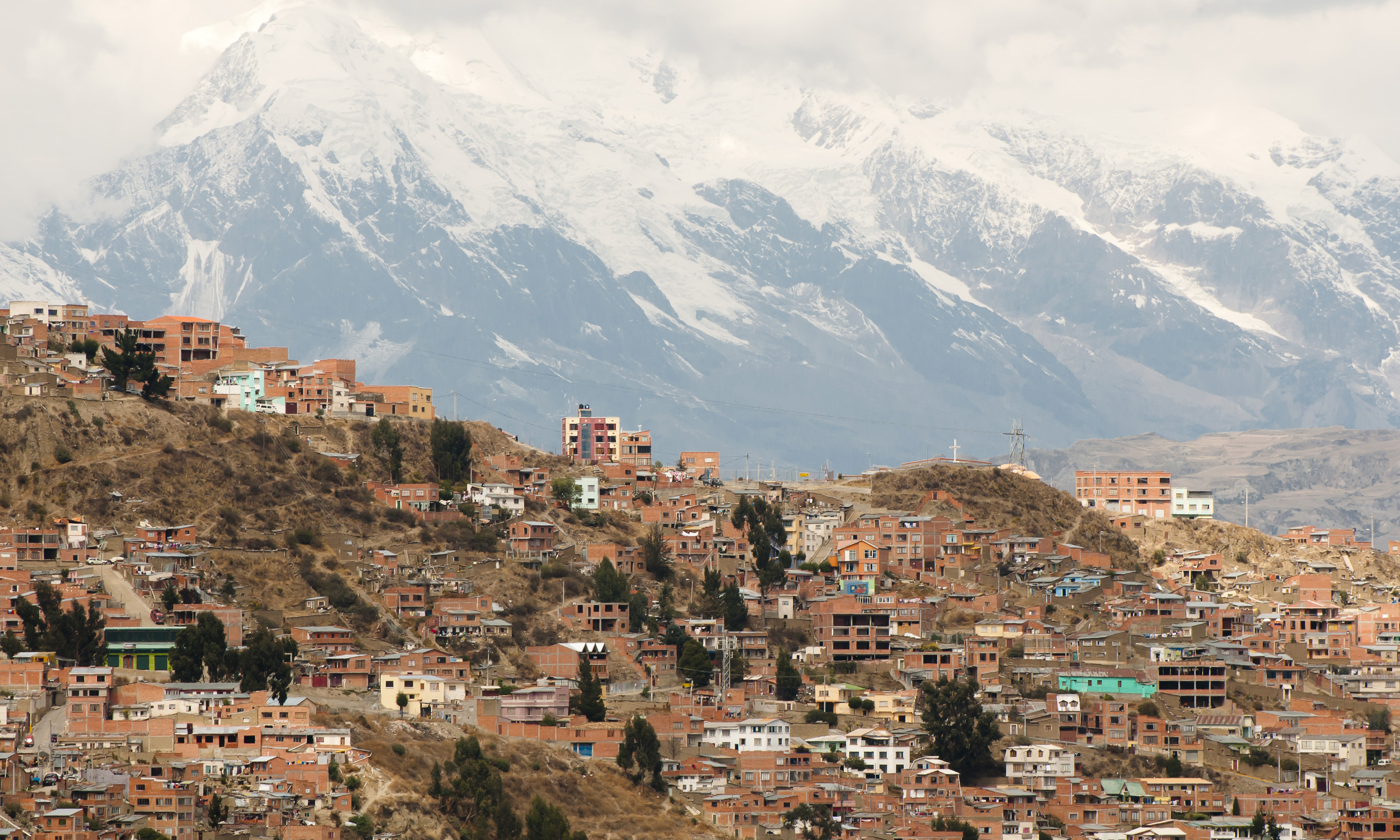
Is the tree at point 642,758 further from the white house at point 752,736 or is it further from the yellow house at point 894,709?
the yellow house at point 894,709

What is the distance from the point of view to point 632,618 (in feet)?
367

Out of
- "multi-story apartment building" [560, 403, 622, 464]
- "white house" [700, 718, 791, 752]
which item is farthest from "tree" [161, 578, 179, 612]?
"multi-story apartment building" [560, 403, 622, 464]

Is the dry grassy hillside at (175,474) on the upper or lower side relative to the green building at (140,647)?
upper

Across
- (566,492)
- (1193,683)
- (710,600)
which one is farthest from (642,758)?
(566,492)

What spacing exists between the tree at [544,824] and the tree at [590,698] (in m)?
12.8

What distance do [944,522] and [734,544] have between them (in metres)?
13.2

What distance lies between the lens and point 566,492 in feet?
440

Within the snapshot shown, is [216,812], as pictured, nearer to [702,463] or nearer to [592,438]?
[702,463]

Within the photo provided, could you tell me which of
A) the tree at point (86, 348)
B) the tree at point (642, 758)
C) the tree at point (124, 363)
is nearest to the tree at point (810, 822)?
the tree at point (642, 758)

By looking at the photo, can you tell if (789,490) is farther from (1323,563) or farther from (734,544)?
(1323,563)

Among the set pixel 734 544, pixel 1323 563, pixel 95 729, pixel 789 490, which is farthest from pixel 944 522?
pixel 95 729

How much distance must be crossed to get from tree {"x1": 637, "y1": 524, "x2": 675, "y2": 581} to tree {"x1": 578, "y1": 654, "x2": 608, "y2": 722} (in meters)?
21.8

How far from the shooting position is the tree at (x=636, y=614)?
11150cm

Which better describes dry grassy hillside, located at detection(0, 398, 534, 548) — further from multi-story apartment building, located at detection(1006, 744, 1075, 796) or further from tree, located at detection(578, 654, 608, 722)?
multi-story apartment building, located at detection(1006, 744, 1075, 796)
